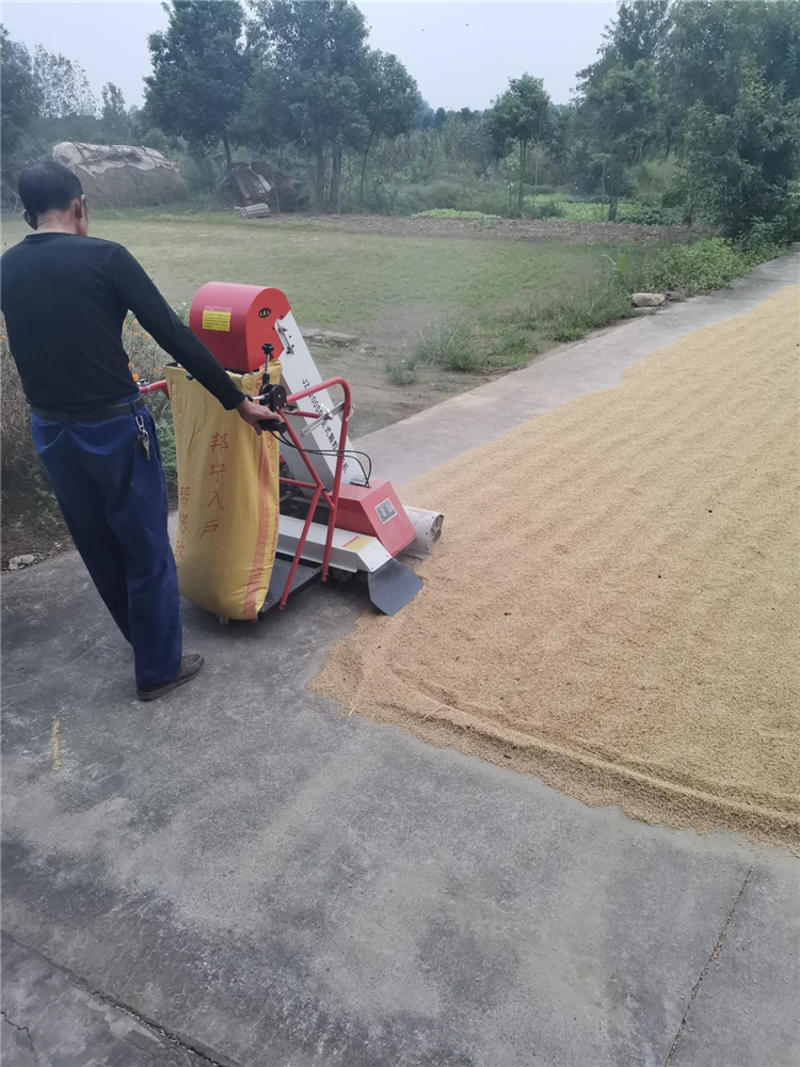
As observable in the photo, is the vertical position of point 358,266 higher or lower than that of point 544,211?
lower

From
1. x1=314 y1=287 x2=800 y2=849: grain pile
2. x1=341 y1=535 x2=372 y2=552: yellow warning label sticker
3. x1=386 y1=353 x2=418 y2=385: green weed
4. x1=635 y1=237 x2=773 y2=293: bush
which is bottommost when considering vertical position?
x1=314 y1=287 x2=800 y2=849: grain pile

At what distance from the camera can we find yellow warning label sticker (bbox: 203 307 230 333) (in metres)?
2.87

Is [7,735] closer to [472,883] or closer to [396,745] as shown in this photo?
[396,745]

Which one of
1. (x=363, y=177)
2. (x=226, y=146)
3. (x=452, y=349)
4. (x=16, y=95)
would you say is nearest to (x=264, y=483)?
(x=452, y=349)

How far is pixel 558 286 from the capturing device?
10234 millimetres

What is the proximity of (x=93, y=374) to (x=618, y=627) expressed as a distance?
208 centimetres

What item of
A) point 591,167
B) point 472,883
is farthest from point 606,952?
point 591,167

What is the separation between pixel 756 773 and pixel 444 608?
4.32 feet

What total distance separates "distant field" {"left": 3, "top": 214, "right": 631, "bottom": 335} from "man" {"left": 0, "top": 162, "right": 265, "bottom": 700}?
16.8 feet

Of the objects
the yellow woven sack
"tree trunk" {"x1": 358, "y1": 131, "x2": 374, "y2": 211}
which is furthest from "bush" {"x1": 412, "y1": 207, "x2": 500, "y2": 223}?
the yellow woven sack

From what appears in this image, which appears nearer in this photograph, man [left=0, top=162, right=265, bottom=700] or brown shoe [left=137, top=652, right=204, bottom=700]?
man [left=0, top=162, right=265, bottom=700]

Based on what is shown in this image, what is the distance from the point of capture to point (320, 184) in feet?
63.6

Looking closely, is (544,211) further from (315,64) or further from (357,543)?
(357,543)

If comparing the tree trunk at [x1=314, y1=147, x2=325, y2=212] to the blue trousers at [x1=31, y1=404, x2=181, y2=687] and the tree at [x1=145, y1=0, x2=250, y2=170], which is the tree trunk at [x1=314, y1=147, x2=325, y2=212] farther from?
the blue trousers at [x1=31, y1=404, x2=181, y2=687]
